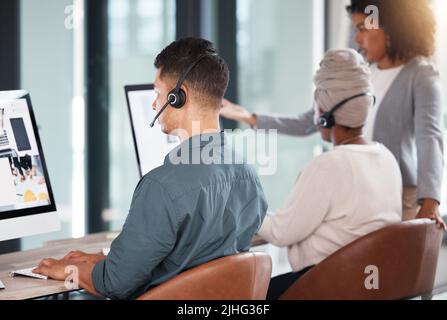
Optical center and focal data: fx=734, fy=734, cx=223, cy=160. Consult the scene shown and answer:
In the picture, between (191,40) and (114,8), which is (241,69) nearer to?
(114,8)

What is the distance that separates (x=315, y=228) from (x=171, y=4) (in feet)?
7.63

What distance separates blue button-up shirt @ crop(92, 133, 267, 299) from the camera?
1.72m

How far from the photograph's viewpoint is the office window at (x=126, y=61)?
4340 millimetres

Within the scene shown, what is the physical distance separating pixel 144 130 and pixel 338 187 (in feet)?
2.43

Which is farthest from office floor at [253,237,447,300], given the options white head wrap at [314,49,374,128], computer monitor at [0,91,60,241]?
computer monitor at [0,91,60,241]

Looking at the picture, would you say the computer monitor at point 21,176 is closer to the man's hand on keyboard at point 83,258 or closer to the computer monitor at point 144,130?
the man's hand on keyboard at point 83,258

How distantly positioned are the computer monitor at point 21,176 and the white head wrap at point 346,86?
1.03 m

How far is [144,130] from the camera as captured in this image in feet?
8.79

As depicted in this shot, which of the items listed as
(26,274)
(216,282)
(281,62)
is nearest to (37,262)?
(26,274)

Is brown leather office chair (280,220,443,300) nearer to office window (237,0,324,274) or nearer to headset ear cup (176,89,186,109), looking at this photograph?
headset ear cup (176,89,186,109)

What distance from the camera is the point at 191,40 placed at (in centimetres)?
190

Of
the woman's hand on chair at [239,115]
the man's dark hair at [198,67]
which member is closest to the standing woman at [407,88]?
the woman's hand on chair at [239,115]

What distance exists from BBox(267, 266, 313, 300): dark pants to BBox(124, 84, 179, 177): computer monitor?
0.62m
